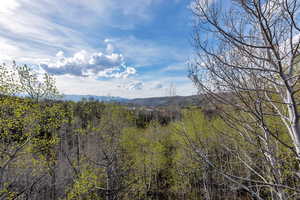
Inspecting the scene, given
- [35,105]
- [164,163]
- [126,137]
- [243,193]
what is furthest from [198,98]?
[243,193]

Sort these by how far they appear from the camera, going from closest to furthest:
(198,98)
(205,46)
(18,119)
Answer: (205,46) → (198,98) → (18,119)

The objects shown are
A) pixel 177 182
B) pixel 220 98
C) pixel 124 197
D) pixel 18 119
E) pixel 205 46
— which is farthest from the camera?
pixel 177 182

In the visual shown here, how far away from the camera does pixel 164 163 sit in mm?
19125

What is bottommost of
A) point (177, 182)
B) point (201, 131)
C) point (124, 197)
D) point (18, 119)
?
point (177, 182)

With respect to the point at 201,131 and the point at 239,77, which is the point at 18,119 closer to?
the point at 239,77

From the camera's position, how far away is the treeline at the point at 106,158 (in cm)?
733

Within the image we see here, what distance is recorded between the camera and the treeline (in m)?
7.33

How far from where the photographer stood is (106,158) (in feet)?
25.5

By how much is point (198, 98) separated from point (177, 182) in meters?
16.6

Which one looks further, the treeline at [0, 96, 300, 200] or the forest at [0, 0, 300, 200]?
the treeline at [0, 96, 300, 200]

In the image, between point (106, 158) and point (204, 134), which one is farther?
point (204, 134)

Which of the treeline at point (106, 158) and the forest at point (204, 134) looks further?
the treeline at point (106, 158)

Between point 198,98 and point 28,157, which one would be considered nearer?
point 198,98

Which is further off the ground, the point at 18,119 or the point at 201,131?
the point at 18,119
